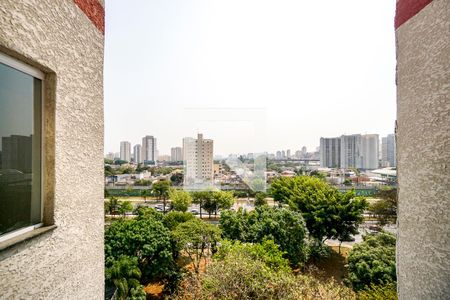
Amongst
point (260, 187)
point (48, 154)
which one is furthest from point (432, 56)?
point (260, 187)

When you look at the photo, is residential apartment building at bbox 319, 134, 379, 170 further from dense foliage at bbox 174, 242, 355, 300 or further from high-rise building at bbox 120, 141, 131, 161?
high-rise building at bbox 120, 141, 131, 161

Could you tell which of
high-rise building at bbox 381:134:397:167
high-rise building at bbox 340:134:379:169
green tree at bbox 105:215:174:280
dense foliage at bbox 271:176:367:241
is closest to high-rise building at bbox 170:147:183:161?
high-rise building at bbox 340:134:379:169

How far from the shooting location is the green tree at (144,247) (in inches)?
392

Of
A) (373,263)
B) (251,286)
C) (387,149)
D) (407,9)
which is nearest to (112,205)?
(251,286)

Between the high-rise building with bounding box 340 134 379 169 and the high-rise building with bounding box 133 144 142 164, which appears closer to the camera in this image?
the high-rise building with bounding box 340 134 379 169

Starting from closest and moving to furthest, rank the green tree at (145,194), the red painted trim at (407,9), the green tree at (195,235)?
the red painted trim at (407,9) → the green tree at (195,235) → the green tree at (145,194)

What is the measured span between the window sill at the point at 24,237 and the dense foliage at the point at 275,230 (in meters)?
10.3

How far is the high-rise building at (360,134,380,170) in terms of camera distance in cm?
5934

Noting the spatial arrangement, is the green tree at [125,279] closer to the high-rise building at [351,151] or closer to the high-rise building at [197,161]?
the high-rise building at [197,161]

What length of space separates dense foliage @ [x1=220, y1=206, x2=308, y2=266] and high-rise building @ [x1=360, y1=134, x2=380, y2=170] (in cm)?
5824

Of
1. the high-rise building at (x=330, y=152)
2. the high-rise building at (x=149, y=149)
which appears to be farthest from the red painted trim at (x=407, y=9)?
the high-rise building at (x=149, y=149)

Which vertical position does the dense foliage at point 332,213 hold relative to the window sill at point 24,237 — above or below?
below

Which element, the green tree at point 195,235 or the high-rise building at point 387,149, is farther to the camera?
the high-rise building at point 387,149

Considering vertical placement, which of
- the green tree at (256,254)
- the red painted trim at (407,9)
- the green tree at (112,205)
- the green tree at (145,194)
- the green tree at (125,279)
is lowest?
the green tree at (145,194)
